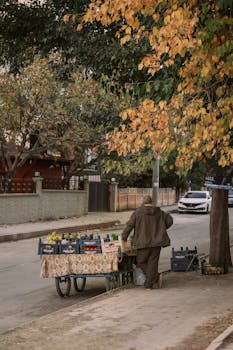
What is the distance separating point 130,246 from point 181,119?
4.54 meters

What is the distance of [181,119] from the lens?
7207 mm

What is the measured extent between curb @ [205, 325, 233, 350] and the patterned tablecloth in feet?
10.7

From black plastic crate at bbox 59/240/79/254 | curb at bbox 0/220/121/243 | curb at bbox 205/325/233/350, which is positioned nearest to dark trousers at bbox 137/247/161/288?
black plastic crate at bbox 59/240/79/254

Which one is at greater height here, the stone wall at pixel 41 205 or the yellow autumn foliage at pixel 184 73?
the yellow autumn foliage at pixel 184 73

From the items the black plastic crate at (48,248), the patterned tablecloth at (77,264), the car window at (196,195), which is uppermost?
the car window at (196,195)

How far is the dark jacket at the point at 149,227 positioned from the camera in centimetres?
1080

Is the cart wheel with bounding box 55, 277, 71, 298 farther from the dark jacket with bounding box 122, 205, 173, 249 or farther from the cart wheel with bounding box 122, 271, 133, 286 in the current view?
the dark jacket with bounding box 122, 205, 173, 249

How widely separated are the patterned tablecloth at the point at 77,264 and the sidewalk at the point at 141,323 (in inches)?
18.5

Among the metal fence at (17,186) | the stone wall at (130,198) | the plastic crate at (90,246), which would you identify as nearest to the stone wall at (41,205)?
the metal fence at (17,186)

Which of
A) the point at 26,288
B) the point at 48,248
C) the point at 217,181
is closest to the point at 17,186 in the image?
the point at 217,181

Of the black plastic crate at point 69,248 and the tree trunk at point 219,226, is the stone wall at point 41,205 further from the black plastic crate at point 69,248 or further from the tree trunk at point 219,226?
the black plastic crate at point 69,248

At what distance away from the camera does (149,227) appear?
1093cm

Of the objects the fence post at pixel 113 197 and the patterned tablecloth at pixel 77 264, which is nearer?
the patterned tablecloth at pixel 77 264

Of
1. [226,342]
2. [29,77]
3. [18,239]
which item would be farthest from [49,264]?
[29,77]
